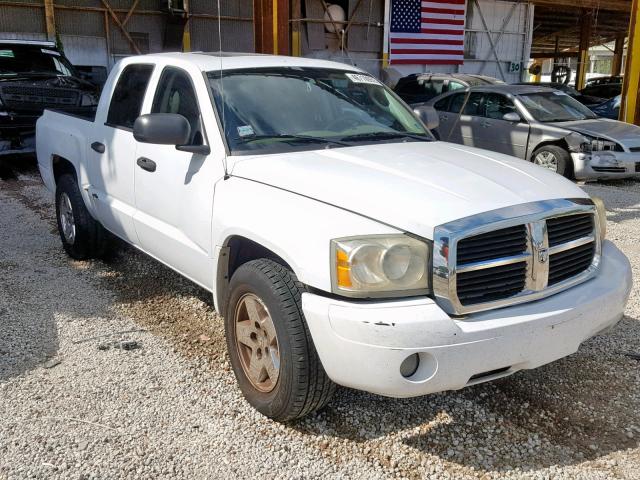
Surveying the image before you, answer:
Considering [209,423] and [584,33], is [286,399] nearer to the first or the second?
[209,423]

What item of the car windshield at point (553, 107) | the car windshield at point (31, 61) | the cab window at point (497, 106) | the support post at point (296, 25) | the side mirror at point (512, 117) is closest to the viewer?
the side mirror at point (512, 117)

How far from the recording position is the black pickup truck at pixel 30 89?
9.80 m

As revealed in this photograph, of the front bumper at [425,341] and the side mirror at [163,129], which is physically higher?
the side mirror at [163,129]

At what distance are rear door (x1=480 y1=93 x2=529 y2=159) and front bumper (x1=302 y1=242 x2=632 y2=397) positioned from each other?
7.92m

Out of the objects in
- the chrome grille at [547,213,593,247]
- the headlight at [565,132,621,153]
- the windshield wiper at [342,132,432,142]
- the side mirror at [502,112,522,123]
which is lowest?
→ the headlight at [565,132,621,153]

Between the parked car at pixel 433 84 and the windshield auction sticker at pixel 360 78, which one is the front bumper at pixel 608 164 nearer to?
the parked car at pixel 433 84

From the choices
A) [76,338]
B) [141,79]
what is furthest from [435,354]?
[141,79]

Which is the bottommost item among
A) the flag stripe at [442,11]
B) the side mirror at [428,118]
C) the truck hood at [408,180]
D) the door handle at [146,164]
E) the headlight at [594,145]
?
the headlight at [594,145]

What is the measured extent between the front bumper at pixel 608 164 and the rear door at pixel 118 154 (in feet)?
23.3

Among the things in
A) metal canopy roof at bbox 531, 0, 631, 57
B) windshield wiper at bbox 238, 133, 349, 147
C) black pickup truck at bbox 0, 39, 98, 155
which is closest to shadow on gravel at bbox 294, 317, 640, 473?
windshield wiper at bbox 238, 133, 349, 147

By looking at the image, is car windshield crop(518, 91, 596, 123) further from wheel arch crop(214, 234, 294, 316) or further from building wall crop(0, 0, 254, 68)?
building wall crop(0, 0, 254, 68)

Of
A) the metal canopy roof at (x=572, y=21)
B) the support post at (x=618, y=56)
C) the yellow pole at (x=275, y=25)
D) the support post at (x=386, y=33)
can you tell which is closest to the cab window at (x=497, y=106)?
the yellow pole at (x=275, y=25)

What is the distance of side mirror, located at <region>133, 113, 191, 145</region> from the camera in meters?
3.42

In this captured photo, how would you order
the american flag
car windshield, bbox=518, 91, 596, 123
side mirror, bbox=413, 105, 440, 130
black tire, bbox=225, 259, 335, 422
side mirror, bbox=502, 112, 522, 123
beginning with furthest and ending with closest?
the american flag
car windshield, bbox=518, 91, 596, 123
side mirror, bbox=502, 112, 522, 123
side mirror, bbox=413, 105, 440, 130
black tire, bbox=225, 259, 335, 422
